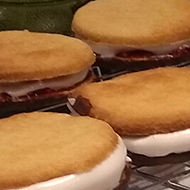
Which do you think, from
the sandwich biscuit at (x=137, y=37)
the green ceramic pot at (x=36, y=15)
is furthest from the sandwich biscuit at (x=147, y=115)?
the green ceramic pot at (x=36, y=15)

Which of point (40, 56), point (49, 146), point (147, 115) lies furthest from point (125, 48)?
point (49, 146)

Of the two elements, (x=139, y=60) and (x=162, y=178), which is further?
(x=139, y=60)

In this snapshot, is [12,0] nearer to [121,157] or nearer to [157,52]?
[157,52]

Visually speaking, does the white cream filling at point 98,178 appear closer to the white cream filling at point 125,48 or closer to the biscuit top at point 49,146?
the biscuit top at point 49,146

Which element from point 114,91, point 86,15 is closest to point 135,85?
point 114,91

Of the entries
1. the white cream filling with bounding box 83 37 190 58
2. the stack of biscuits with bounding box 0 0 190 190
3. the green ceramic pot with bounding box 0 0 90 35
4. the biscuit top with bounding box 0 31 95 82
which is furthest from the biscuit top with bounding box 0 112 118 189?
the green ceramic pot with bounding box 0 0 90 35

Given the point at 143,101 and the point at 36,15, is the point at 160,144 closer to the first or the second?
the point at 143,101
